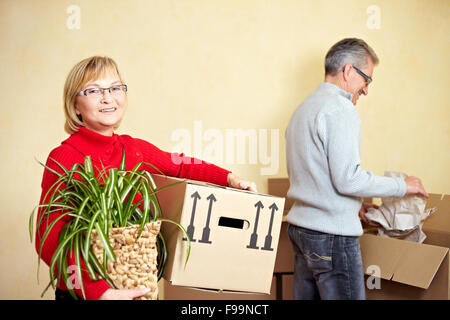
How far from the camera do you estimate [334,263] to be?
5.46ft

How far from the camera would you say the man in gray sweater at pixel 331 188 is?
5.28 ft

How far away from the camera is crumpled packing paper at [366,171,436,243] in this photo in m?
1.85

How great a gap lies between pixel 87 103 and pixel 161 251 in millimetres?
442

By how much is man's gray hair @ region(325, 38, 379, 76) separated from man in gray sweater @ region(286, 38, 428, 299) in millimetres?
109

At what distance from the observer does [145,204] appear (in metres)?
1.02

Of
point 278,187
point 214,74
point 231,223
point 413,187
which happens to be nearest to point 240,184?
point 231,223

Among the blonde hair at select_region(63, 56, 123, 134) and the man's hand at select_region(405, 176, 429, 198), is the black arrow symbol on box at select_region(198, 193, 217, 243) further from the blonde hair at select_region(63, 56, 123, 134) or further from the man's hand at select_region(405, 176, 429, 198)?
the man's hand at select_region(405, 176, 429, 198)

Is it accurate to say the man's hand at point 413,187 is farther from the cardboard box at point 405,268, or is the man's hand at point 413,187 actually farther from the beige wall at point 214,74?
the beige wall at point 214,74

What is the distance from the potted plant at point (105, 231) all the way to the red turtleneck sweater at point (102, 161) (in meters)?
0.02

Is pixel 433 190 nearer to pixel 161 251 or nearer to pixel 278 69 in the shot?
pixel 278 69

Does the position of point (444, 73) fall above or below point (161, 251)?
above

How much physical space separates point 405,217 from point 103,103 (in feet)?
4.09
